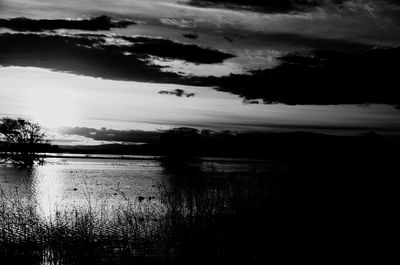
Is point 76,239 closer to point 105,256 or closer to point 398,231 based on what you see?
point 105,256

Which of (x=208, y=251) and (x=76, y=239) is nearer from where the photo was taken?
(x=208, y=251)

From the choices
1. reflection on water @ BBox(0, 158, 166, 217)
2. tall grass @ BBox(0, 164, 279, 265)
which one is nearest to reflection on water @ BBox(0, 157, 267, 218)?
reflection on water @ BBox(0, 158, 166, 217)

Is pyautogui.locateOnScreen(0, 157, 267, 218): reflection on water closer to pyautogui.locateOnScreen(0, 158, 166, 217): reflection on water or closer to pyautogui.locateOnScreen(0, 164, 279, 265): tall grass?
pyautogui.locateOnScreen(0, 158, 166, 217): reflection on water

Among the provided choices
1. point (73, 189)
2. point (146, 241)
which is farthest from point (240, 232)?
point (73, 189)

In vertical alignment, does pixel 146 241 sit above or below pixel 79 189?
above

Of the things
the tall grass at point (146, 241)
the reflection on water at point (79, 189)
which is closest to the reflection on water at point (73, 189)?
the reflection on water at point (79, 189)

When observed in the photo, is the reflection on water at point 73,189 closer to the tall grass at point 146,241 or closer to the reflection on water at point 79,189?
the reflection on water at point 79,189

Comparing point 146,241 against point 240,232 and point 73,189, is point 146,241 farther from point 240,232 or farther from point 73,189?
point 73,189

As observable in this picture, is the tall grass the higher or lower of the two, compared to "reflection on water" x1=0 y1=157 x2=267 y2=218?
higher

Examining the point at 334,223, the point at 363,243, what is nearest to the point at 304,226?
the point at 334,223

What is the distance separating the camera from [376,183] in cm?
3072

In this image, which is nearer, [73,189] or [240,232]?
[240,232]

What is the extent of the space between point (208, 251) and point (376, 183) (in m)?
16.8

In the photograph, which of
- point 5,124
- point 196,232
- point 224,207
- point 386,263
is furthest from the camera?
point 5,124
